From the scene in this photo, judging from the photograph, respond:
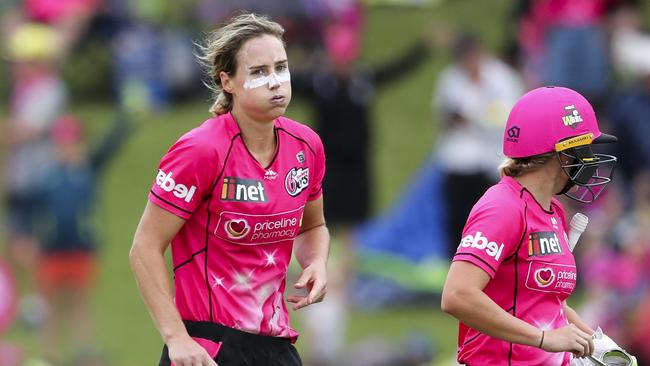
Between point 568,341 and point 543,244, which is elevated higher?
point 543,244

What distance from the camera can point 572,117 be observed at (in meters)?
5.08

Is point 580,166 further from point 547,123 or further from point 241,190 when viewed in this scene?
point 241,190

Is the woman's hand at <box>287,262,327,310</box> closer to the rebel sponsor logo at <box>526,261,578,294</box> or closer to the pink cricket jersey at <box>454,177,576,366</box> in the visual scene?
the pink cricket jersey at <box>454,177,576,366</box>

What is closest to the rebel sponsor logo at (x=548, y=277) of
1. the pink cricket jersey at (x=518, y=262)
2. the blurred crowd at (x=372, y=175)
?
the pink cricket jersey at (x=518, y=262)

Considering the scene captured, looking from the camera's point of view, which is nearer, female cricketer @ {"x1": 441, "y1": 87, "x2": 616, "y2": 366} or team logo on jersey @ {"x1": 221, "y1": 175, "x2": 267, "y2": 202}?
female cricketer @ {"x1": 441, "y1": 87, "x2": 616, "y2": 366}

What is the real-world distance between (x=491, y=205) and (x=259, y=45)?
42.1 inches

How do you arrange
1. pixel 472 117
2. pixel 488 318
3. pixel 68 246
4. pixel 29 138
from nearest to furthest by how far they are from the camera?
pixel 488 318, pixel 472 117, pixel 68 246, pixel 29 138

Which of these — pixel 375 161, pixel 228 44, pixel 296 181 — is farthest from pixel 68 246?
pixel 228 44

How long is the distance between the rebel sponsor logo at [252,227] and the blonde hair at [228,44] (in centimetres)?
46

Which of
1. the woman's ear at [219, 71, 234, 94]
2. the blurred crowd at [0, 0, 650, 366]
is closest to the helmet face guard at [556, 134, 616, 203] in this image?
the woman's ear at [219, 71, 234, 94]

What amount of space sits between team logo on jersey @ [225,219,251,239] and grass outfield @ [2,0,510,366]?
7515 mm

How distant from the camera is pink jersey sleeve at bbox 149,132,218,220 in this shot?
497cm

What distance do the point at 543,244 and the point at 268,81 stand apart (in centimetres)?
120

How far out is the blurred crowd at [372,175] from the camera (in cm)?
1176
